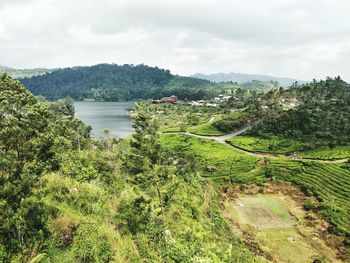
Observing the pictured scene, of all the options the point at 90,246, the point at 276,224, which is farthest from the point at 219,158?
the point at 90,246

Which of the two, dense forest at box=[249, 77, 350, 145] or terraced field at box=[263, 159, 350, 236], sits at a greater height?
dense forest at box=[249, 77, 350, 145]

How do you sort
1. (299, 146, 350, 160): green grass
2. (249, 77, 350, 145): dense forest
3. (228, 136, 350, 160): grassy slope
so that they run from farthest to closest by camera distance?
1. (249, 77, 350, 145): dense forest
2. (228, 136, 350, 160): grassy slope
3. (299, 146, 350, 160): green grass

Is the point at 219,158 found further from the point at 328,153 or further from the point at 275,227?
the point at 275,227

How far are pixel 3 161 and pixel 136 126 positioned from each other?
2097 centimetres

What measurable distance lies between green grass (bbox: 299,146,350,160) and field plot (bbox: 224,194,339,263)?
45.6 feet

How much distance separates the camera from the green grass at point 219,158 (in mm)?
49812

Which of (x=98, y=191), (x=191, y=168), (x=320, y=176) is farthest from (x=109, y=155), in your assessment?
(x=320, y=176)

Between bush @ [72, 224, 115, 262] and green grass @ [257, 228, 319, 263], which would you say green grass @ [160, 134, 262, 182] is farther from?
bush @ [72, 224, 115, 262]

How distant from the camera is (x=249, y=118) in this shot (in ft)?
247

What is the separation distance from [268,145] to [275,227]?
2638 centimetres

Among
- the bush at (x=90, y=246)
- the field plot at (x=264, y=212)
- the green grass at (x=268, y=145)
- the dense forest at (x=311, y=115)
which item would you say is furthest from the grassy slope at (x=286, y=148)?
the bush at (x=90, y=246)

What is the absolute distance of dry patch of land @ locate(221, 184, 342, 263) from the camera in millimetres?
30658

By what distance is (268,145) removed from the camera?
5972 cm

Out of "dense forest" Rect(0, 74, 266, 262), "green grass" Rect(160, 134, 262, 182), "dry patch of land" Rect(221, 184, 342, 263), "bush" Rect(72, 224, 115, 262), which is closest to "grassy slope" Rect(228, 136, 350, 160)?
"green grass" Rect(160, 134, 262, 182)
